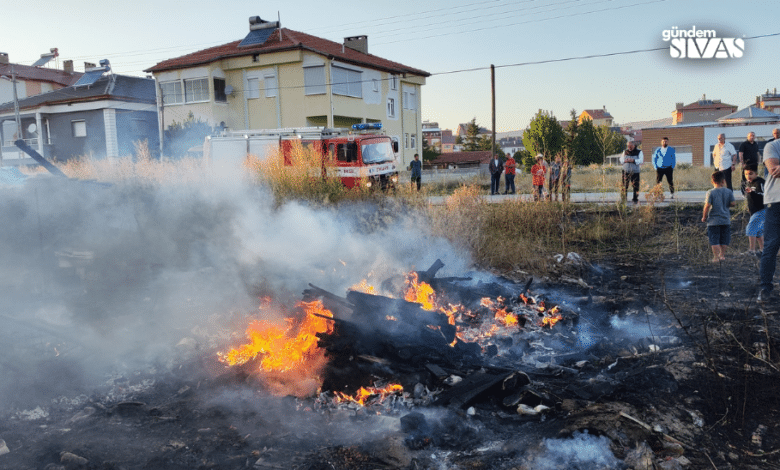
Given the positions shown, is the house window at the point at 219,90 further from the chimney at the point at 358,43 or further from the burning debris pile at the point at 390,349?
the burning debris pile at the point at 390,349

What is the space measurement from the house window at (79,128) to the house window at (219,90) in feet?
28.6

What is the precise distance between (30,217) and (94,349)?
3.25 m

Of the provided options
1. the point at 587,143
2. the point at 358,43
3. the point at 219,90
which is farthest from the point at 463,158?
the point at 219,90

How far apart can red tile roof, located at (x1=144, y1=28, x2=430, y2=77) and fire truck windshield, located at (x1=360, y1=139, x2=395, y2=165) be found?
11.8 m

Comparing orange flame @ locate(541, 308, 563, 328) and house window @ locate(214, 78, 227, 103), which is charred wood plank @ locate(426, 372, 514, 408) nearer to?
orange flame @ locate(541, 308, 563, 328)

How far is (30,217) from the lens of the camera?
Answer: 25.4 ft

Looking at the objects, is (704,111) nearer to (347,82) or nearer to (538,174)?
(347,82)

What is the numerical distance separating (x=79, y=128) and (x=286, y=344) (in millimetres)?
32073

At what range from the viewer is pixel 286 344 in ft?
17.7

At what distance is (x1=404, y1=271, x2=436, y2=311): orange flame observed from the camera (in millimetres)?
6266

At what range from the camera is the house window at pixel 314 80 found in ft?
88.0

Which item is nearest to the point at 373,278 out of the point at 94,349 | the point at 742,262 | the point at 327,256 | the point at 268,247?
the point at 327,256

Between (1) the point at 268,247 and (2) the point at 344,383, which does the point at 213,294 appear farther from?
(2) the point at 344,383

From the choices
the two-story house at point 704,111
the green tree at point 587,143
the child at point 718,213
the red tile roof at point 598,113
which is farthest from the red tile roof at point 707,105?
the child at point 718,213
